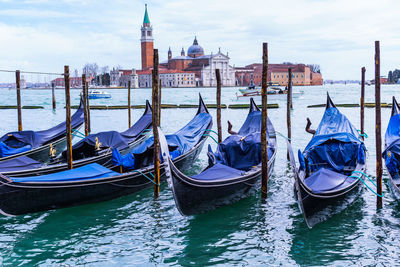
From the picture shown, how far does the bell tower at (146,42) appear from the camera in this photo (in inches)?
3324

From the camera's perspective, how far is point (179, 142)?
7.99 metres

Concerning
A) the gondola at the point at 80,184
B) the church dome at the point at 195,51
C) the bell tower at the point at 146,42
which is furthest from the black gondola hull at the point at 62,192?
the church dome at the point at 195,51

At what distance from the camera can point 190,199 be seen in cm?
528

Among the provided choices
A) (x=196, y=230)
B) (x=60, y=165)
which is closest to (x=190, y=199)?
(x=196, y=230)

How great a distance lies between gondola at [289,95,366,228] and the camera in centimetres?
496

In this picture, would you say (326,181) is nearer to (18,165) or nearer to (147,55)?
(18,165)

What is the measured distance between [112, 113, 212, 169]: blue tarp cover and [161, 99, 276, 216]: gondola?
3.30ft

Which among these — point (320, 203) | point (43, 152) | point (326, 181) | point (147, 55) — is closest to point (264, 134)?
point (326, 181)

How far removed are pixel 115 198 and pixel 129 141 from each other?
3.08m

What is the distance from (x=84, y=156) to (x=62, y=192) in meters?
2.31

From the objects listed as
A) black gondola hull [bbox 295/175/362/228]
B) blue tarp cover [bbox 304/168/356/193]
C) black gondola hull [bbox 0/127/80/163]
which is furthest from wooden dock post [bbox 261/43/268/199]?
black gondola hull [bbox 0/127/80/163]

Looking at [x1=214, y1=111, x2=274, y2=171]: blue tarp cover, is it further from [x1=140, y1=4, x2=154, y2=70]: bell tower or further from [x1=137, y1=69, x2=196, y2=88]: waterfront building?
[x1=140, y1=4, x2=154, y2=70]: bell tower

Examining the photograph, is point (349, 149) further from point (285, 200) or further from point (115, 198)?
point (115, 198)

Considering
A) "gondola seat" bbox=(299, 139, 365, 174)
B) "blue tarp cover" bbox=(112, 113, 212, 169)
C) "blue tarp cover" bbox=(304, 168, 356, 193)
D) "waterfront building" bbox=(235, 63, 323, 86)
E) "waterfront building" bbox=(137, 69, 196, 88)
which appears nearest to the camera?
"blue tarp cover" bbox=(304, 168, 356, 193)
